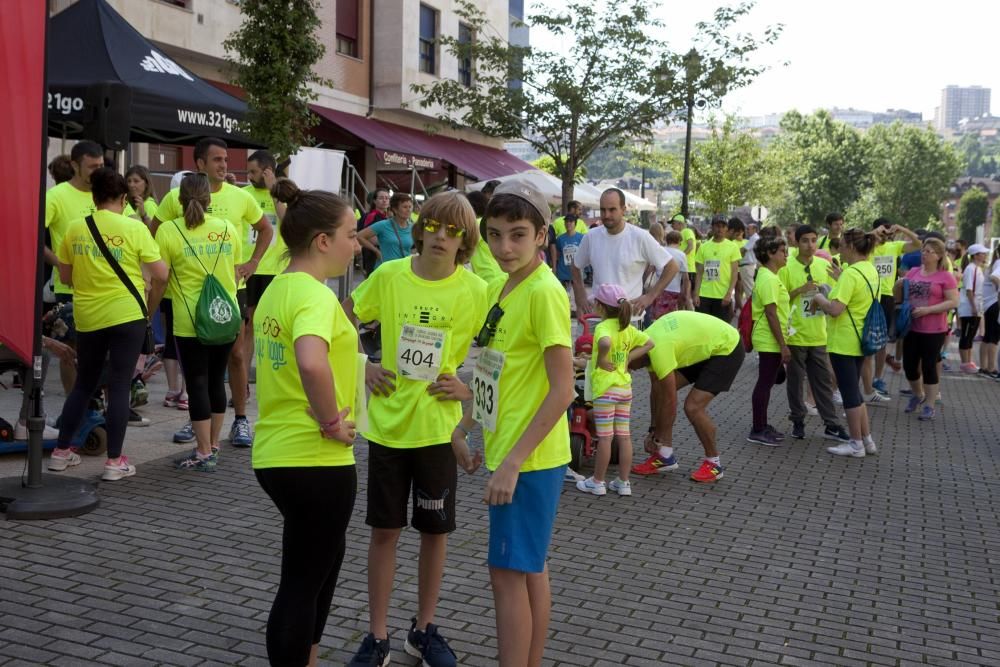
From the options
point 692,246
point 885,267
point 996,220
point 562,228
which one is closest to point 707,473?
point 885,267

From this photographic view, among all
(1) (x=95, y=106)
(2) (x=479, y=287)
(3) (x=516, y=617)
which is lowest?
(3) (x=516, y=617)

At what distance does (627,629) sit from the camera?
4676 mm

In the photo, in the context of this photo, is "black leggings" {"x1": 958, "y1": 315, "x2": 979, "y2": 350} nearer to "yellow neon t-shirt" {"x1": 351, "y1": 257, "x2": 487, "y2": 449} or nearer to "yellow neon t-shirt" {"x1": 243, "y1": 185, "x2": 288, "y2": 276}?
"yellow neon t-shirt" {"x1": 243, "y1": 185, "x2": 288, "y2": 276}

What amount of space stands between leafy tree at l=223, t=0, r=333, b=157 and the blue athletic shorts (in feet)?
32.6

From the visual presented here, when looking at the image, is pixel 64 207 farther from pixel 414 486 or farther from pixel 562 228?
pixel 562 228

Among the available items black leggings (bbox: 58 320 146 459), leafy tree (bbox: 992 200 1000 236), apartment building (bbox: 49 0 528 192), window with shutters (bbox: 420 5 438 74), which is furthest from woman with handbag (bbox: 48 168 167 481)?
leafy tree (bbox: 992 200 1000 236)

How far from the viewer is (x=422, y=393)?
3994 millimetres

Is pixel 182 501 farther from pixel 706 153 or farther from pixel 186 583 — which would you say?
pixel 706 153

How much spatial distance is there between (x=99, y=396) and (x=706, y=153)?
45.4m

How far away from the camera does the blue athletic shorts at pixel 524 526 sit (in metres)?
3.41

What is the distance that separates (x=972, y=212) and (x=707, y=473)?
141923 millimetres

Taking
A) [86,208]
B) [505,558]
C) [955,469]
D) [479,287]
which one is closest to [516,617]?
[505,558]

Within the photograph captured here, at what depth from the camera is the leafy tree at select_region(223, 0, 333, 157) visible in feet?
41.9

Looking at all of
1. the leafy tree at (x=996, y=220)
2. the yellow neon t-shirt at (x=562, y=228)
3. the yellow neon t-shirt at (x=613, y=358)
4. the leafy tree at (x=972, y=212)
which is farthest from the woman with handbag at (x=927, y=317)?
the leafy tree at (x=972, y=212)
